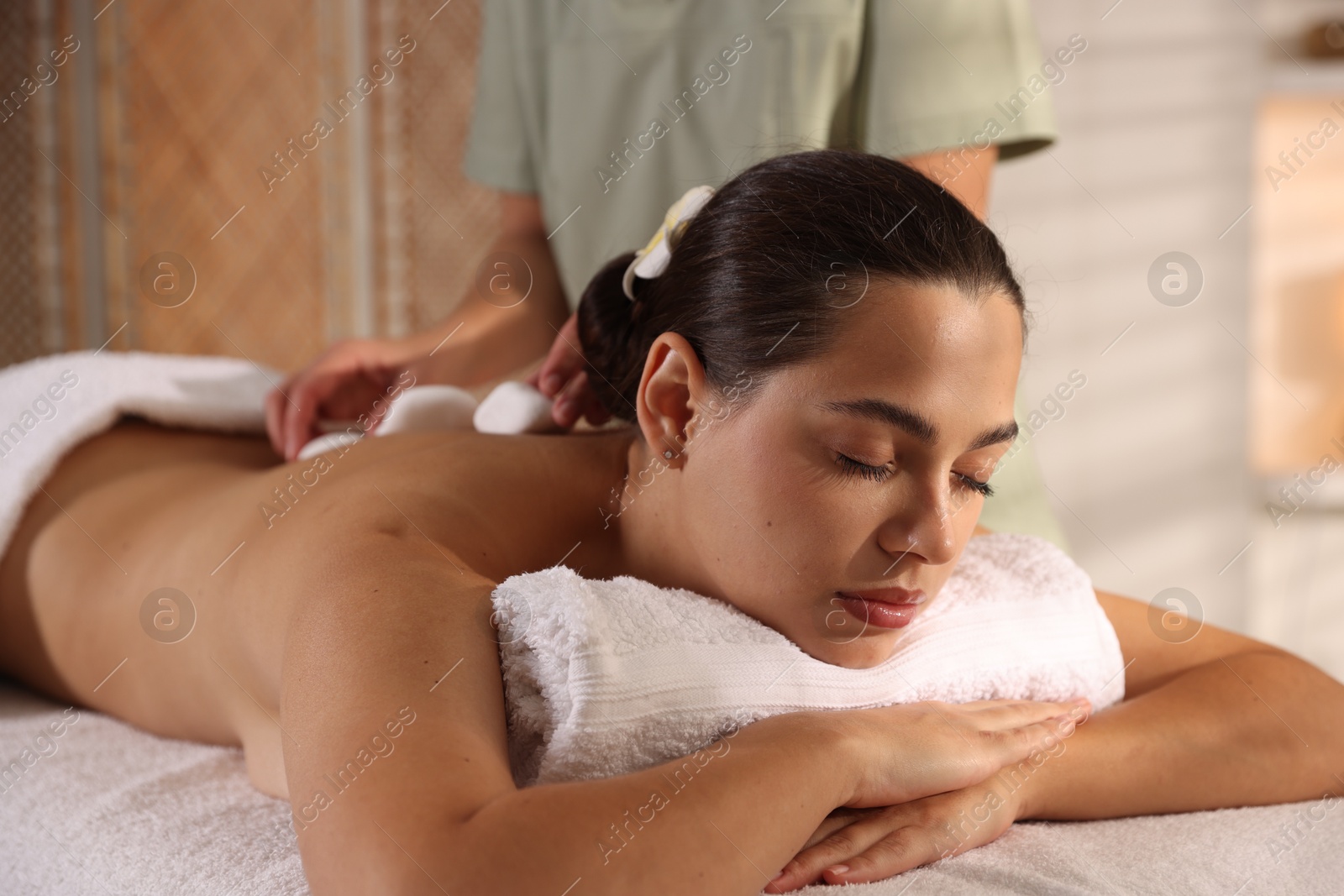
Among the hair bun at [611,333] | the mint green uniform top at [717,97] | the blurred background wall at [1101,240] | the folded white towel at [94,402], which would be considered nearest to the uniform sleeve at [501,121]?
the mint green uniform top at [717,97]

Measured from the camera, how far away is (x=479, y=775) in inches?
27.7

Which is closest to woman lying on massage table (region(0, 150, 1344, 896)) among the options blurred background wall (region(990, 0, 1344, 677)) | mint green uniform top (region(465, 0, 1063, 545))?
mint green uniform top (region(465, 0, 1063, 545))

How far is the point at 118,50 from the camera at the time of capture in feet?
8.84

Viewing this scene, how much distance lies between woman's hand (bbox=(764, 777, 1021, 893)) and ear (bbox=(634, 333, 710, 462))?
0.37 metres

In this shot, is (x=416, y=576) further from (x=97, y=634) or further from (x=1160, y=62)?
(x=1160, y=62)

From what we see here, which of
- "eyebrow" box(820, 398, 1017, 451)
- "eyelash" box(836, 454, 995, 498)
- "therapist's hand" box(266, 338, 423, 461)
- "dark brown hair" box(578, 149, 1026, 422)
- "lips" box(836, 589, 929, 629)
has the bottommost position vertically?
"lips" box(836, 589, 929, 629)

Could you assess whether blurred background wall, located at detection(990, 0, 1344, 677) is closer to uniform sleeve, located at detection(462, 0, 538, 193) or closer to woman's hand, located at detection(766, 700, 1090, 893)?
uniform sleeve, located at detection(462, 0, 538, 193)

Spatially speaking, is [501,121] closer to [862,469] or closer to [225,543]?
[225,543]

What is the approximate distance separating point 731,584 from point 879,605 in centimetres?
13

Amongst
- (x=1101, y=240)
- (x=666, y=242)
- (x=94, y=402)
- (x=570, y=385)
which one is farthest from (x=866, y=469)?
(x=1101, y=240)

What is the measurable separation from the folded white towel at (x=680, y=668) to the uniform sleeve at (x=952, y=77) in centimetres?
75

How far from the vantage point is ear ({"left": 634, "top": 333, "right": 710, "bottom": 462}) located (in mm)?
1013

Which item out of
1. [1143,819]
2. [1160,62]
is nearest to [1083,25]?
[1160,62]

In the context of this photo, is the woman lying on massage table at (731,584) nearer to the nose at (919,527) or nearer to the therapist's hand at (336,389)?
the nose at (919,527)
